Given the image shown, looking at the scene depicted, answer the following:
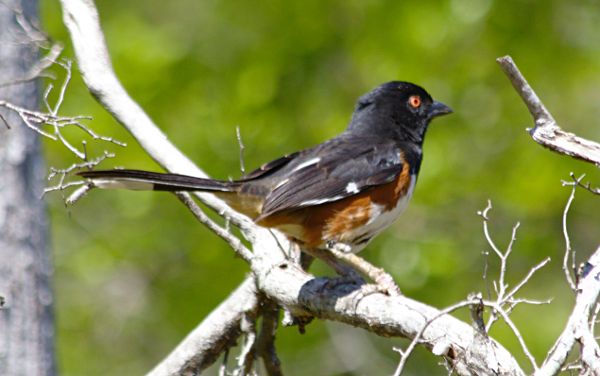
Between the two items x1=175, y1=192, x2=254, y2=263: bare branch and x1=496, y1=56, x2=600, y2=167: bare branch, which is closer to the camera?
x1=496, y1=56, x2=600, y2=167: bare branch

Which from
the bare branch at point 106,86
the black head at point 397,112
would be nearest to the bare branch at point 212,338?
the bare branch at point 106,86

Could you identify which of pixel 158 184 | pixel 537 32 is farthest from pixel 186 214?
pixel 158 184

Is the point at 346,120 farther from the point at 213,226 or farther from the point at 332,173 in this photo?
the point at 213,226

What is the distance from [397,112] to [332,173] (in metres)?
0.80

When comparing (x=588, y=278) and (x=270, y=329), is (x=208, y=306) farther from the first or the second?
(x=588, y=278)

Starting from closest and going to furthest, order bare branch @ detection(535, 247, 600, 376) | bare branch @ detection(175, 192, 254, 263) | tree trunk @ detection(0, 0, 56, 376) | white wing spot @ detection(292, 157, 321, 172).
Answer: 1. bare branch @ detection(535, 247, 600, 376)
2. bare branch @ detection(175, 192, 254, 263)
3. tree trunk @ detection(0, 0, 56, 376)
4. white wing spot @ detection(292, 157, 321, 172)

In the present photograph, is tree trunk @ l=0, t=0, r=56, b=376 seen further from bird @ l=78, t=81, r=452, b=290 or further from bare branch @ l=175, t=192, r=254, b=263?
bird @ l=78, t=81, r=452, b=290

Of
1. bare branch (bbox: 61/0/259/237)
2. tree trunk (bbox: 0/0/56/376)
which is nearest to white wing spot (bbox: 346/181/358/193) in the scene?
bare branch (bbox: 61/0/259/237)

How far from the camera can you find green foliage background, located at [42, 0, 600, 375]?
7.27 metres

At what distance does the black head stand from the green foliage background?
A: 1.97 meters

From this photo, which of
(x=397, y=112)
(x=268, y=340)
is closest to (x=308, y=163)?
(x=397, y=112)

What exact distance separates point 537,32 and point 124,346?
4826mm

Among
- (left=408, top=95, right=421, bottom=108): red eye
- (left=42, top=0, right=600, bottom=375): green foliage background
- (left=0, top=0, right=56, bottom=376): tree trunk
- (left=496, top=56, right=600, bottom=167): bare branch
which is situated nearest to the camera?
(left=496, top=56, right=600, bottom=167): bare branch

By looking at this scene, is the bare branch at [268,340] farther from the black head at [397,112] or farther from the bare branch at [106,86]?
the black head at [397,112]
